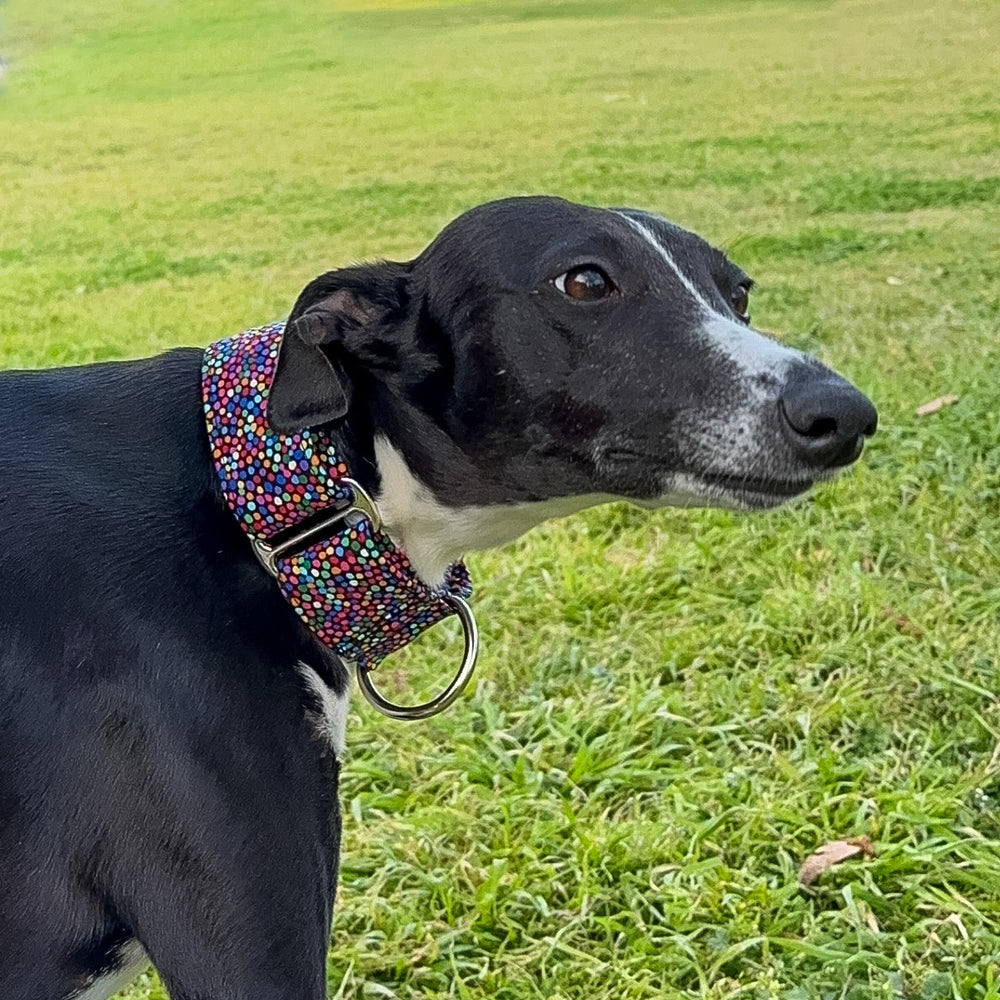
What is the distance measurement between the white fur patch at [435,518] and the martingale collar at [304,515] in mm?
85

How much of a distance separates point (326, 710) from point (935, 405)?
3.32 m

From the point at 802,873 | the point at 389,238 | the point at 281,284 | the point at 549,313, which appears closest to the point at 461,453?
→ the point at 549,313

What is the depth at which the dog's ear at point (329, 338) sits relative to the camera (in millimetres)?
1674

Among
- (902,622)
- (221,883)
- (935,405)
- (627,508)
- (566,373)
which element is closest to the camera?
(221,883)

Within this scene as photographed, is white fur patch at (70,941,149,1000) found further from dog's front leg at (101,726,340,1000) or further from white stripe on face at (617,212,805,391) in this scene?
white stripe on face at (617,212,805,391)

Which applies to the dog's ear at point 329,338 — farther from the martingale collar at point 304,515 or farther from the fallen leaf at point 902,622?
the fallen leaf at point 902,622

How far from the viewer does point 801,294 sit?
6.16 m

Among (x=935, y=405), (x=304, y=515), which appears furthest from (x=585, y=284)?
(x=935, y=405)

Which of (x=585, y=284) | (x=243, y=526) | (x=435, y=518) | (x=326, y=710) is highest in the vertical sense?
(x=585, y=284)

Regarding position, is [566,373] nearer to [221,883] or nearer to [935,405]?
[221,883]

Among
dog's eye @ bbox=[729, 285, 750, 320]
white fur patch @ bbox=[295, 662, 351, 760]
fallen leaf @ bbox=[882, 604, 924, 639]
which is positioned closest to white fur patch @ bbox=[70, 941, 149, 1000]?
white fur patch @ bbox=[295, 662, 351, 760]

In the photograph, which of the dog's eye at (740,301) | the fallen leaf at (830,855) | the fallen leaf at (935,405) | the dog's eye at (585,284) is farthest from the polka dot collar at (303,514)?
the fallen leaf at (935,405)

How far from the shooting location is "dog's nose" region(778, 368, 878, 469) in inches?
66.6

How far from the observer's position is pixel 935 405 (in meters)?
4.45
